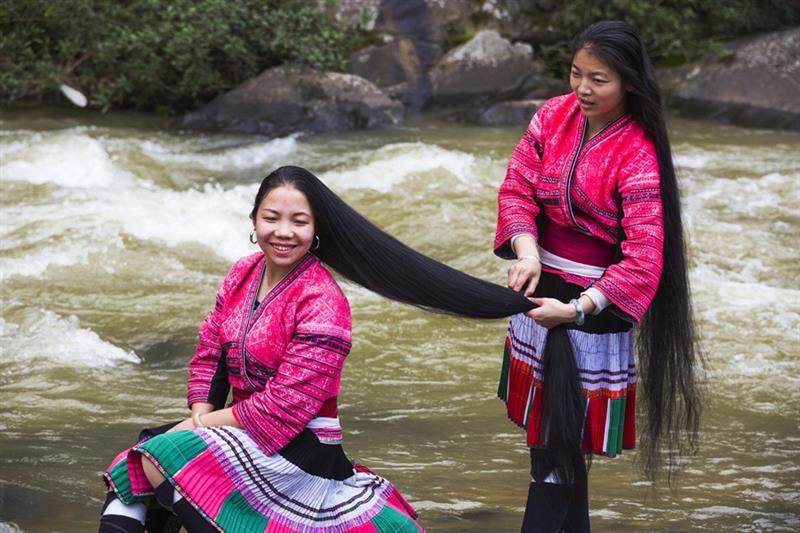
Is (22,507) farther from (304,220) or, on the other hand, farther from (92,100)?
(92,100)

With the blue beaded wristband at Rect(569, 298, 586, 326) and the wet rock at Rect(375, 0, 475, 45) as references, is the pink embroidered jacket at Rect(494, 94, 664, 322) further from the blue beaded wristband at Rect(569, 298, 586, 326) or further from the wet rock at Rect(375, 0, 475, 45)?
the wet rock at Rect(375, 0, 475, 45)

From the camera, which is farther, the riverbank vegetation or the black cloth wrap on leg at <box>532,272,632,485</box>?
the riverbank vegetation

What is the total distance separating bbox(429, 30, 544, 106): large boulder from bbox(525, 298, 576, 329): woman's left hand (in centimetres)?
949

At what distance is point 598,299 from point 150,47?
922cm

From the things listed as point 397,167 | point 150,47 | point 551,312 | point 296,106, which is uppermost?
point 150,47

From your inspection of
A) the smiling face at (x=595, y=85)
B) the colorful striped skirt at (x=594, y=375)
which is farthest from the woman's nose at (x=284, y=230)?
the smiling face at (x=595, y=85)

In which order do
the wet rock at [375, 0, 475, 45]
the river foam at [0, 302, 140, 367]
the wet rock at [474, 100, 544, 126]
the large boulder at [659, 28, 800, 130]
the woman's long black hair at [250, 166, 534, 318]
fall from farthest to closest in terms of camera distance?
the wet rock at [375, 0, 475, 45] < the wet rock at [474, 100, 544, 126] < the large boulder at [659, 28, 800, 130] < the river foam at [0, 302, 140, 367] < the woman's long black hair at [250, 166, 534, 318]

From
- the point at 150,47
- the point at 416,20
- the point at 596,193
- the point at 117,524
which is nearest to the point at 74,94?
the point at 150,47

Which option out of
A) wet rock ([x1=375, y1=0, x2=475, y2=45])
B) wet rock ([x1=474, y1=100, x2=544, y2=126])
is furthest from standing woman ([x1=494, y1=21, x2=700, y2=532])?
wet rock ([x1=375, y1=0, x2=475, y2=45])

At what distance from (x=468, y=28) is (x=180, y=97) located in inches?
137

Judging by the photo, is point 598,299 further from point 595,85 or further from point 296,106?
point 296,106

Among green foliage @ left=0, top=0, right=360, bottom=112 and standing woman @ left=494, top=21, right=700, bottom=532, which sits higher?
green foliage @ left=0, top=0, right=360, bottom=112

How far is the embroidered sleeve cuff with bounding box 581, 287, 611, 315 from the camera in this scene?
8.85 feet

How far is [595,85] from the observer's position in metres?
2.72
